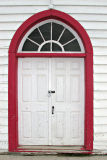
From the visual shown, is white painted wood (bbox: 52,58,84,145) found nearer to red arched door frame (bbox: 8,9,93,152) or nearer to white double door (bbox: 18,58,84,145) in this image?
white double door (bbox: 18,58,84,145)

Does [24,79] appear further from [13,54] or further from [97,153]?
[97,153]

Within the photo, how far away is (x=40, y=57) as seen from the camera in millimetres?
4363

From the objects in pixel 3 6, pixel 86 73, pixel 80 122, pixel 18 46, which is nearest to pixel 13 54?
pixel 18 46

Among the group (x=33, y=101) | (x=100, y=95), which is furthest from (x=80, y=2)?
(x=33, y=101)

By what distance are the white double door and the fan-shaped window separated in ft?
0.80

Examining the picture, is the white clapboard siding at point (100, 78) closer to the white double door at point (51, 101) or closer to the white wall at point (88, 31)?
the white wall at point (88, 31)

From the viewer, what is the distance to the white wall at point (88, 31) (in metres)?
4.18

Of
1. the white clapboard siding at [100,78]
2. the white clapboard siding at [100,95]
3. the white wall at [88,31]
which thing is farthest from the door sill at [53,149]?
the white clapboard siding at [100,78]

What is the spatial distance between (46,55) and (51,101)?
3.42 feet

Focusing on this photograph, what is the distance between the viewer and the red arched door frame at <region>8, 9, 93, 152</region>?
4.17m

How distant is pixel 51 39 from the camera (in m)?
4.34

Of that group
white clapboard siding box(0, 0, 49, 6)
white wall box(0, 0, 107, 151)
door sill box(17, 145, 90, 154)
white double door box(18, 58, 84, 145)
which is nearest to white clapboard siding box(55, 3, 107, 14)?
white wall box(0, 0, 107, 151)

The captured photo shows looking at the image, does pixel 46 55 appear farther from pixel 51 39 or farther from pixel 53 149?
pixel 53 149

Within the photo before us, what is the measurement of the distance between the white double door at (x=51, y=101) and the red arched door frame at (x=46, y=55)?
183 mm
